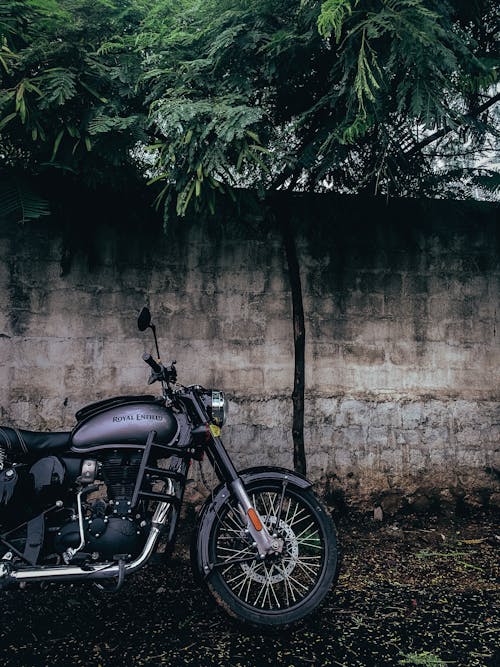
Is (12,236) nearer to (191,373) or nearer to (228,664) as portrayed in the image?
(191,373)

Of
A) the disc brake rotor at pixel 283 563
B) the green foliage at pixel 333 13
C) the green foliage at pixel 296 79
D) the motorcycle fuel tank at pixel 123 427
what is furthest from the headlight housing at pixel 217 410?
the green foliage at pixel 333 13

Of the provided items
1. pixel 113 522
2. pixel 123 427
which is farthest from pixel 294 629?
pixel 123 427

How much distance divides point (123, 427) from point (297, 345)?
1778 mm

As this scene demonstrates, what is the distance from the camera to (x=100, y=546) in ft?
9.48

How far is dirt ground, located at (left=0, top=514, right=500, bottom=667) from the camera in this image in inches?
106

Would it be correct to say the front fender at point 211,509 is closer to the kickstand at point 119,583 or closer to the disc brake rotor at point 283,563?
the disc brake rotor at point 283,563

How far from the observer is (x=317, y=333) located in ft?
14.9

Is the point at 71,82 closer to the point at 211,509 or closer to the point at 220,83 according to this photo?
the point at 220,83

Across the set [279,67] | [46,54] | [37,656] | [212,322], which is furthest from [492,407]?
[46,54]

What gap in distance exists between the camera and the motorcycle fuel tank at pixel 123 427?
2.98 m

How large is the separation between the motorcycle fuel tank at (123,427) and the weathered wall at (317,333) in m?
1.28

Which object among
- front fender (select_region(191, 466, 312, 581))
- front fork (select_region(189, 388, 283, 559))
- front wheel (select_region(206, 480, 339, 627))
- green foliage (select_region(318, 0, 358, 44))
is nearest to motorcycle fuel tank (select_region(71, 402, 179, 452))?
front fork (select_region(189, 388, 283, 559))

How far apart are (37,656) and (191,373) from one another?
6.88 feet

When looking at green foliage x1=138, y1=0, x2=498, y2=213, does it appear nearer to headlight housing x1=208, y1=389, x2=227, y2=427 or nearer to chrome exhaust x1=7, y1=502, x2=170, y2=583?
headlight housing x1=208, y1=389, x2=227, y2=427
